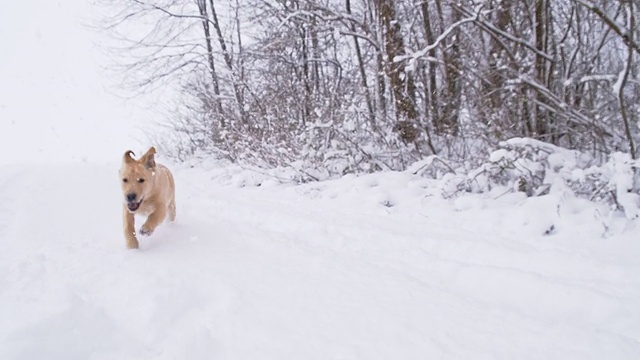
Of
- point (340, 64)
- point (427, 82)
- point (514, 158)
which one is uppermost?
point (340, 64)

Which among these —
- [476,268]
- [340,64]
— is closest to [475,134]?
[476,268]

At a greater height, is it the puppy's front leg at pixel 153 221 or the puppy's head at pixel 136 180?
the puppy's head at pixel 136 180

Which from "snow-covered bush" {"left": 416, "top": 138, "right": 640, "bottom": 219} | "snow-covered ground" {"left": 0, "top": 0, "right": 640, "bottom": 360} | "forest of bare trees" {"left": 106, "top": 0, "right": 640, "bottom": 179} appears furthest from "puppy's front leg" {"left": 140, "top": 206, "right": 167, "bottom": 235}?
"snow-covered bush" {"left": 416, "top": 138, "right": 640, "bottom": 219}

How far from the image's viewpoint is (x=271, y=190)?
6289 mm

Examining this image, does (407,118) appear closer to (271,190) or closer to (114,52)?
(271,190)

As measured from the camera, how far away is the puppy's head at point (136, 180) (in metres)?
3.54

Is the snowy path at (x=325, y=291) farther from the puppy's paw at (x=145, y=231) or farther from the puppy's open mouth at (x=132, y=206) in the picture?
the puppy's open mouth at (x=132, y=206)

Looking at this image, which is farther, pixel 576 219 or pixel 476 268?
pixel 576 219

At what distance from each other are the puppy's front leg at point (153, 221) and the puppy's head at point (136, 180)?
0.60 ft

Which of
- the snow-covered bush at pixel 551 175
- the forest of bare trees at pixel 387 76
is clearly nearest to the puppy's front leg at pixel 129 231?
the forest of bare trees at pixel 387 76

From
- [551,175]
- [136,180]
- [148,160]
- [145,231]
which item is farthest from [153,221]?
[551,175]

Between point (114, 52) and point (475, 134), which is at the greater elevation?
point (114, 52)

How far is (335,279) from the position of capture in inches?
104

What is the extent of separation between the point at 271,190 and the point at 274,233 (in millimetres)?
2476
